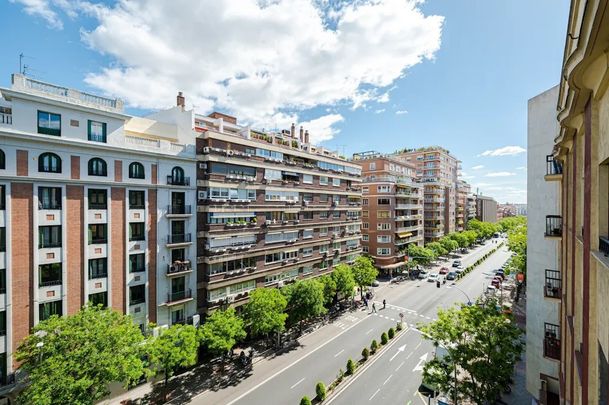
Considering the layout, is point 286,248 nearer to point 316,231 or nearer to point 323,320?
point 316,231

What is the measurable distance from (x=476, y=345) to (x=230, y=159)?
89.6ft

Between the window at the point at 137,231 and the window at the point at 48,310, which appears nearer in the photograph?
the window at the point at 48,310

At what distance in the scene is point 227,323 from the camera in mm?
24938

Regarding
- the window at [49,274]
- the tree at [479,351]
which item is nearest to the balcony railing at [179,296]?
the window at [49,274]

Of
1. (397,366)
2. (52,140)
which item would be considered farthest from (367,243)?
(52,140)

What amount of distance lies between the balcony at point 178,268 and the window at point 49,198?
399 inches

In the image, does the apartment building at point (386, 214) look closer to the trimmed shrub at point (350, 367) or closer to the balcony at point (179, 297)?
the trimmed shrub at point (350, 367)

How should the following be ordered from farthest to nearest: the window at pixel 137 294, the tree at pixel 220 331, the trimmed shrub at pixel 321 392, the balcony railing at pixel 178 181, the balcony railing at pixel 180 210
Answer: the balcony railing at pixel 180 210
the balcony railing at pixel 178 181
the window at pixel 137 294
the tree at pixel 220 331
the trimmed shrub at pixel 321 392

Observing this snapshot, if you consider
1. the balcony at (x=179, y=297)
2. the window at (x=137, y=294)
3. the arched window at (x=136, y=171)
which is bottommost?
the balcony at (x=179, y=297)

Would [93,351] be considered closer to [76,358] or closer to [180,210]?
[76,358]

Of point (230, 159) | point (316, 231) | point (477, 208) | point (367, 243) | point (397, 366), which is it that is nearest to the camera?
point (397, 366)

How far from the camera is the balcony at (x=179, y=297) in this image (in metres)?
26.4

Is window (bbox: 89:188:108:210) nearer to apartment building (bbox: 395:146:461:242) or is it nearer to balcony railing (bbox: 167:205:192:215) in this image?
balcony railing (bbox: 167:205:192:215)

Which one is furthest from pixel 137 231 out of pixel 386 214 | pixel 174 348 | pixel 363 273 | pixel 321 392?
pixel 386 214
